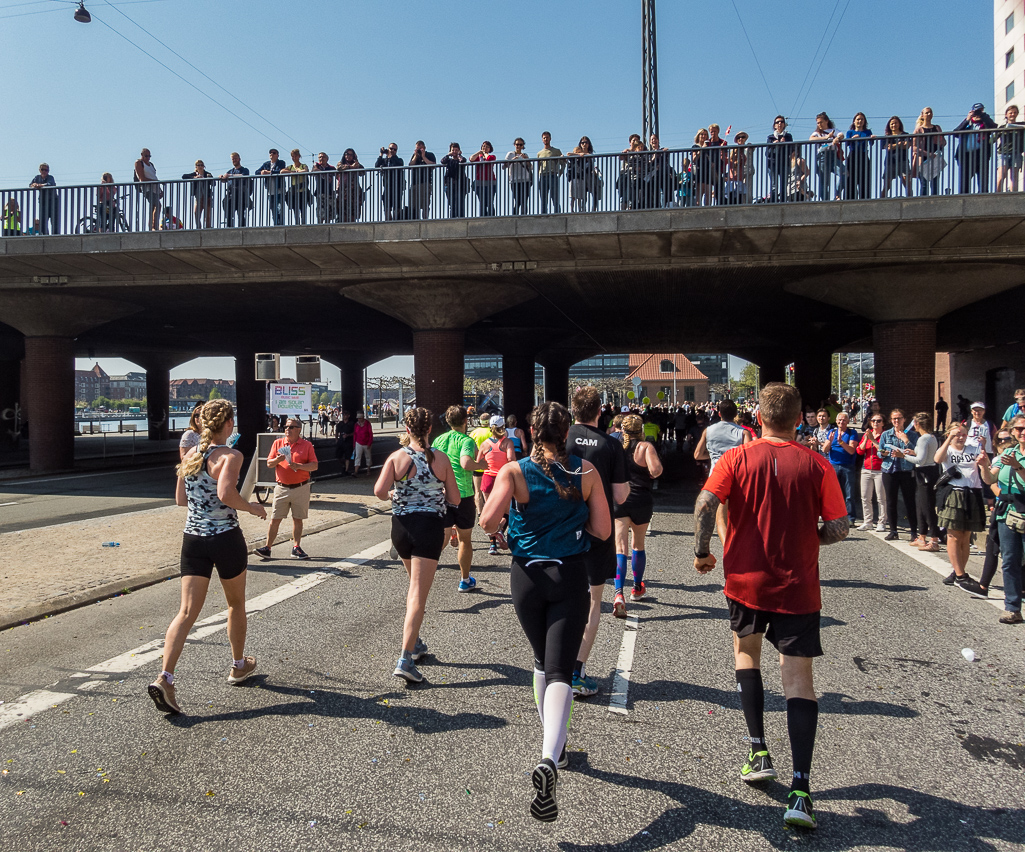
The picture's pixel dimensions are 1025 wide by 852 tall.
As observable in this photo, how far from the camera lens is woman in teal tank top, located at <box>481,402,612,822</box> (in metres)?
3.57

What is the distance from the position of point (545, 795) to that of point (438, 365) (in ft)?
59.0

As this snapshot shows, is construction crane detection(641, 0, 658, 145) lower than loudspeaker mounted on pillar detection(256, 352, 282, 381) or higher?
higher

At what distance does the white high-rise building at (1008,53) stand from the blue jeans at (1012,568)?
204ft

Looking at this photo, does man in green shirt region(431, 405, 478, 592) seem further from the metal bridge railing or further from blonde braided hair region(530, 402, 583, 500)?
the metal bridge railing

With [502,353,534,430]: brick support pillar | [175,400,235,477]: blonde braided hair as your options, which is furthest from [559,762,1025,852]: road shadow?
[502,353,534,430]: brick support pillar

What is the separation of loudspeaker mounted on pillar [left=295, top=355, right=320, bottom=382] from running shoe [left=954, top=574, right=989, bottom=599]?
1178cm

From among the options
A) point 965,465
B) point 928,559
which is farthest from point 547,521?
point 928,559

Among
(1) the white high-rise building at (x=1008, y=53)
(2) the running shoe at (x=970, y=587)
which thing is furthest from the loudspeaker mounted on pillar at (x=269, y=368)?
(1) the white high-rise building at (x=1008, y=53)

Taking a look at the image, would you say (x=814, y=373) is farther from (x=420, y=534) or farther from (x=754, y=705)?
(x=754, y=705)

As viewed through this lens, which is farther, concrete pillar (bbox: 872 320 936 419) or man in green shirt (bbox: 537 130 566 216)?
concrete pillar (bbox: 872 320 936 419)

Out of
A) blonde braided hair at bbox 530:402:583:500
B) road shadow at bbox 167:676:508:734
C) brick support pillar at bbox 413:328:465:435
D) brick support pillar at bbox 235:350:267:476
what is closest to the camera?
blonde braided hair at bbox 530:402:583:500

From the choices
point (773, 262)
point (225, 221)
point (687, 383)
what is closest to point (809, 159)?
point (773, 262)

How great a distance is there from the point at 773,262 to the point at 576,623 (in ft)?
48.9

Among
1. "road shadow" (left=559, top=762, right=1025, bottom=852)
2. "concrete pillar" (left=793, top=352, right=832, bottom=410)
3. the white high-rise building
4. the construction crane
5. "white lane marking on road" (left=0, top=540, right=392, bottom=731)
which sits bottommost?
"road shadow" (left=559, top=762, right=1025, bottom=852)
